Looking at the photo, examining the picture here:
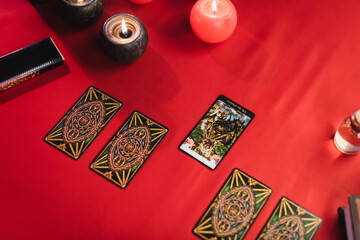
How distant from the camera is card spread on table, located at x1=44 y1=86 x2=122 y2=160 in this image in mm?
1218

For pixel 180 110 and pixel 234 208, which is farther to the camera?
pixel 180 110

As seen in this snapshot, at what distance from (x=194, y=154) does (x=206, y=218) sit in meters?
0.19

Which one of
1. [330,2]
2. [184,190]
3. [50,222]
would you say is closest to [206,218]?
[184,190]

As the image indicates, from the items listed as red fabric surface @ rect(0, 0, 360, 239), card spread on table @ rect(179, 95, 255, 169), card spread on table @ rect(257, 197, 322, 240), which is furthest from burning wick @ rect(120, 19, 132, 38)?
card spread on table @ rect(257, 197, 322, 240)

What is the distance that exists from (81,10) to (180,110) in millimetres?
455

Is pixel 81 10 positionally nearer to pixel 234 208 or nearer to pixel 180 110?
pixel 180 110

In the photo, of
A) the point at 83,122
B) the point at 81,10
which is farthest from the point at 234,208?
the point at 81,10

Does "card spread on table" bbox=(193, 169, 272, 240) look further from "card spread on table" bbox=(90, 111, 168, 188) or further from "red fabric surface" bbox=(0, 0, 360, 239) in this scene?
"card spread on table" bbox=(90, 111, 168, 188)

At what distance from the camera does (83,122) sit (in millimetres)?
1243

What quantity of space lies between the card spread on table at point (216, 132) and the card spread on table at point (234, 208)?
8cm

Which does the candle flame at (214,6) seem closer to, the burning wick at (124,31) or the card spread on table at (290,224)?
the burning wick at (124,31)

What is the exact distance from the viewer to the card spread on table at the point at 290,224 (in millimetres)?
1113

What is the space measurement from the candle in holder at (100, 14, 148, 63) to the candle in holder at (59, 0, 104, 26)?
9 cm

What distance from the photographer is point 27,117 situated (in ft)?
4.12
